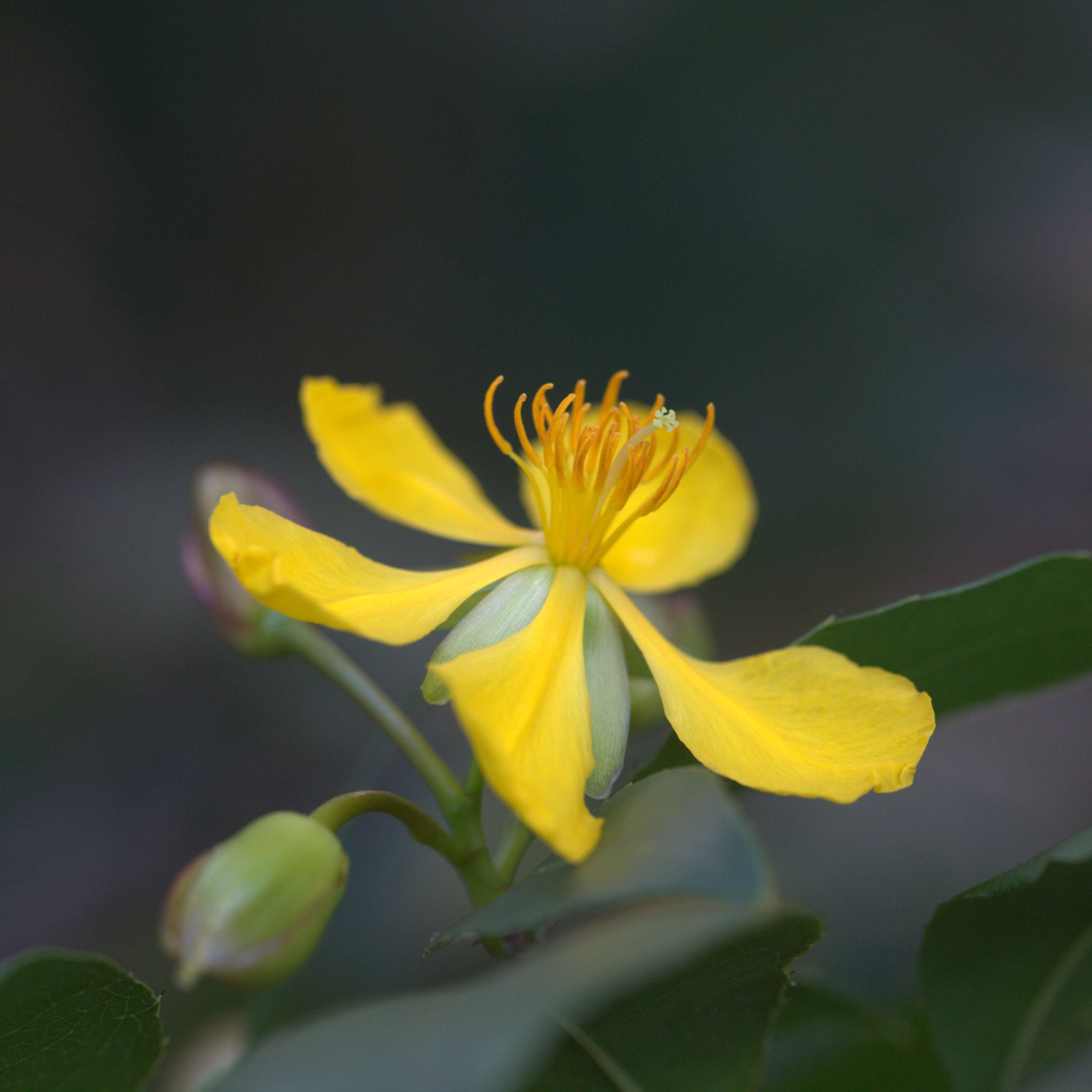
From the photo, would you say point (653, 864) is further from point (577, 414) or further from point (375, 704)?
point (577, 414)

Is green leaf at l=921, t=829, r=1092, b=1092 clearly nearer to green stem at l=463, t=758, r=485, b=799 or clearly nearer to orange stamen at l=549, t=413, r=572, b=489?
green stem at l=463, t=758, r=485, b=799

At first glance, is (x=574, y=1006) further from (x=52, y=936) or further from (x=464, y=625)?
(x=52, y=936)

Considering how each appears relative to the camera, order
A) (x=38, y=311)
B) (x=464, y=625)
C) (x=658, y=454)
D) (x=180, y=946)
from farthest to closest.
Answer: (x=38, y=311) < (x=658, y=454) < (x=464, y=625) < (x=180, y=946)

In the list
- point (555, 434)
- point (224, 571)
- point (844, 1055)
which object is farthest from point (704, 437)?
point (844, 1055)

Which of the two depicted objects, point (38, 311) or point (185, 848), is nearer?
point (185, 848)

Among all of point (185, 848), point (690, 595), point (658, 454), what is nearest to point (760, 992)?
point (690, 595)

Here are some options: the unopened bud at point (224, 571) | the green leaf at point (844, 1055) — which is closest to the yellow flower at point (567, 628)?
the unopened bud at point (224, 571)

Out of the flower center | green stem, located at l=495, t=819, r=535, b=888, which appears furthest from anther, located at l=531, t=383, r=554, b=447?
green stem, located at l=495, t=819, r=535, b=888
